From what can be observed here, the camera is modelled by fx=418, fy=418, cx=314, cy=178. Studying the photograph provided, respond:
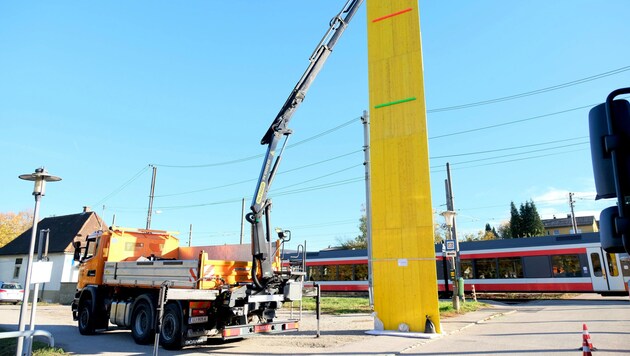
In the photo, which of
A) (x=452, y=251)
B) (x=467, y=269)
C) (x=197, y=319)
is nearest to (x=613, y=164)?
(x=197, y=319)

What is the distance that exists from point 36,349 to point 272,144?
23.3 ft

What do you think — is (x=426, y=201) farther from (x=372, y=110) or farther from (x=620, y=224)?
(x=620, y=224)

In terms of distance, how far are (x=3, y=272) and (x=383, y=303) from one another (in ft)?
119

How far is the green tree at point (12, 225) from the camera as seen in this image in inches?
2007

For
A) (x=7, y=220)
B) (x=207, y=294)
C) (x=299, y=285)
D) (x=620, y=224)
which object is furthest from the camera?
(x=7, y=220)

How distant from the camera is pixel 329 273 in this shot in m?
29.9

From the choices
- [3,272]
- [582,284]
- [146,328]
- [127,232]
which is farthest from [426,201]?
[3,272]

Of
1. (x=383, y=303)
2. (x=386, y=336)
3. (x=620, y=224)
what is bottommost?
(x=386, y=336)

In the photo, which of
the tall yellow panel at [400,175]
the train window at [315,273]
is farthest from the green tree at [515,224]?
the tall yellow panel at [400,175]

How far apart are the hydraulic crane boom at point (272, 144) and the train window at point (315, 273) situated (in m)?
20.9

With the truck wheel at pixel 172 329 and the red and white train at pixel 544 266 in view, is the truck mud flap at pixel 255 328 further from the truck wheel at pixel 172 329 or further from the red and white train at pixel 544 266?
the red and white train at pixel 544 266

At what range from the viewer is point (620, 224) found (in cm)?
254

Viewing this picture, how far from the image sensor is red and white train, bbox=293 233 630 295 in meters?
20.3

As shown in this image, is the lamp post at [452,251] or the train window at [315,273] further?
the train window at [315,273]
